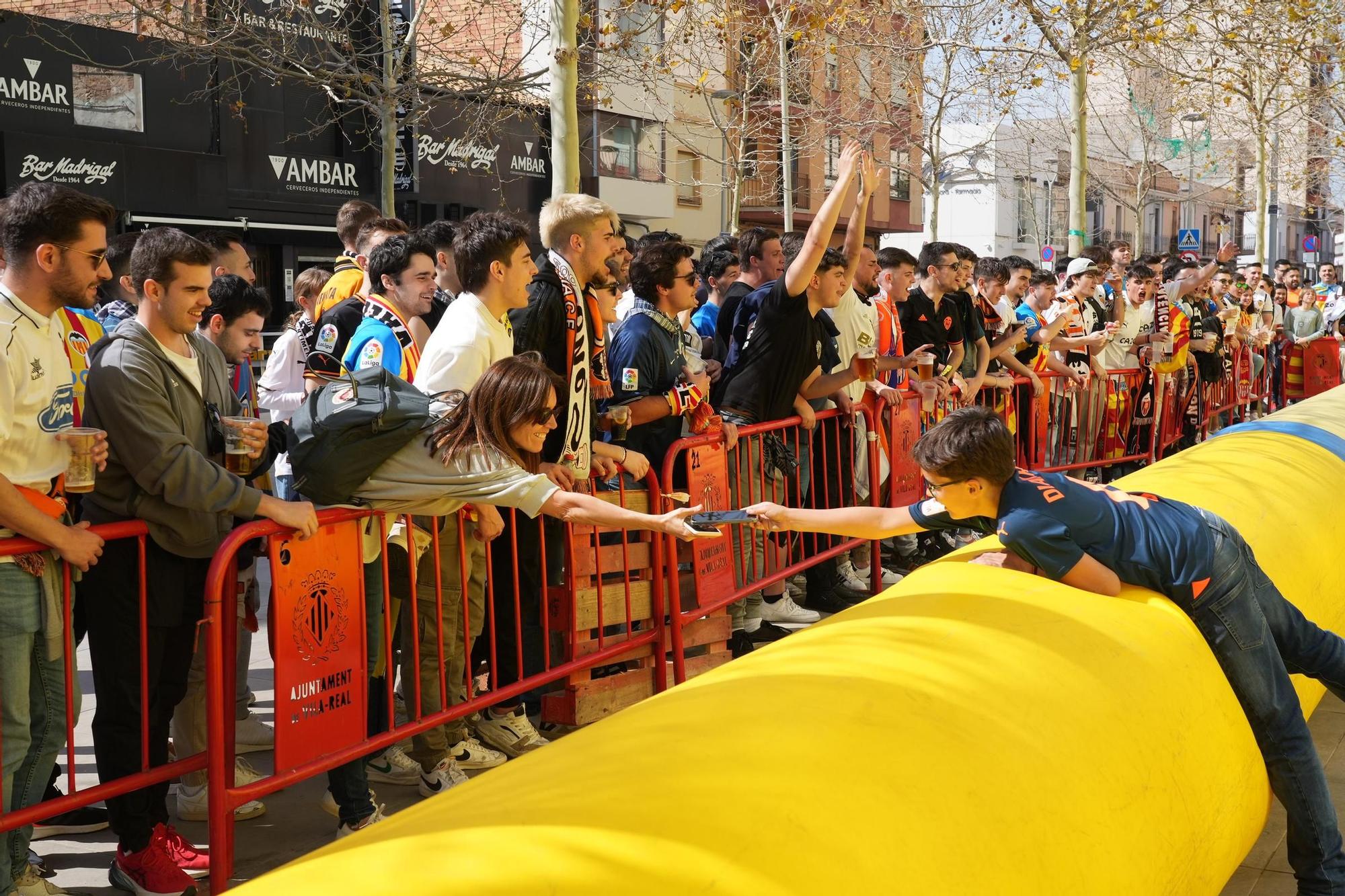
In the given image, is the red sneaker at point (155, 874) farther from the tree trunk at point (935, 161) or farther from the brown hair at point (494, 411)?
the tree trunk at point (935, 161)

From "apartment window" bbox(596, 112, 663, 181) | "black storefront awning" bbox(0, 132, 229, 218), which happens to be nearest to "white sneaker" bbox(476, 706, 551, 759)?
"black storefront awning" bbox(0, 132, 229, 218)

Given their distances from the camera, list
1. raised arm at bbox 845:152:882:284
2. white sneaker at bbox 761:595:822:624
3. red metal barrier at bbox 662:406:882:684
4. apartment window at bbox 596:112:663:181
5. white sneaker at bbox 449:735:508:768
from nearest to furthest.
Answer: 1. white sneaker at bbox 449:735:508:768
2. red metal barrier at bbox 662:406:882:684
3. raised arm at bbox 845:152:882:284
4. white sneaker at bbox 761:595:822:624
5. apartment window at bbox 596:112:663:181

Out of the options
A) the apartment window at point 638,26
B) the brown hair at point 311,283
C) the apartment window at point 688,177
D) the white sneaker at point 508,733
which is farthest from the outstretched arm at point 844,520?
the apartment window at point 688,177

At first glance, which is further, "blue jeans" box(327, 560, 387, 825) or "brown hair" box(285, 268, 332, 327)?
"brown hair" box(285, 268, 332, 327)

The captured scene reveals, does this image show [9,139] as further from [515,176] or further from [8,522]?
[8,522]

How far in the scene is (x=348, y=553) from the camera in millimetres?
4102

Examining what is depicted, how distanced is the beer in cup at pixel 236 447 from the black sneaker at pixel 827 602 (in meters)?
4.33

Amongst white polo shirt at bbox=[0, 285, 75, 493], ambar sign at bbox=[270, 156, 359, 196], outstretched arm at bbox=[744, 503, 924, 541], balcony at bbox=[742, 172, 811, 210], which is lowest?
outstretched arm at bbox=[744, 503, 924, 541]

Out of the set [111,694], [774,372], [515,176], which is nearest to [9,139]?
[515,176]

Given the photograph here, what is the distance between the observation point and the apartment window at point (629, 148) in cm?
3191

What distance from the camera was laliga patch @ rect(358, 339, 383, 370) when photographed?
17.0ft

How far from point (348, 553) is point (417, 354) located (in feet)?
4.85

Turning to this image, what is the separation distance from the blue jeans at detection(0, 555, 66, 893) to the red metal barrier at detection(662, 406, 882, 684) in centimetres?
249

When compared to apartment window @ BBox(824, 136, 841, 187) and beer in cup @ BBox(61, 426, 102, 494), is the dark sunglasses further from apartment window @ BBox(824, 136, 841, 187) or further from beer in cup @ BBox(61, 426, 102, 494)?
apartment window @ BBox(824, 136, 841, 187)
